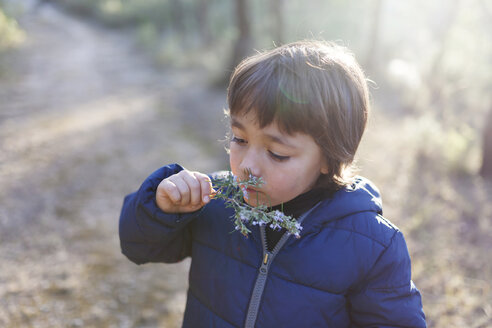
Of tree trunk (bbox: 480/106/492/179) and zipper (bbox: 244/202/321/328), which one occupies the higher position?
zipper (bbox: 244/202/321/328)

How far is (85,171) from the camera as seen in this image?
7.07 meters

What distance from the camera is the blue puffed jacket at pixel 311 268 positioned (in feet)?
5.27

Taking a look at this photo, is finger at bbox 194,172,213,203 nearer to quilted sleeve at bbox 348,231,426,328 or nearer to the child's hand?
the child's hand

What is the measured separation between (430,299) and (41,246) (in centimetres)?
452

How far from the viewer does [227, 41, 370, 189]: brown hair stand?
159 centimetres

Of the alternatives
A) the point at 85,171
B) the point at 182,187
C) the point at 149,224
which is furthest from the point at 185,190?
the point at 85,171

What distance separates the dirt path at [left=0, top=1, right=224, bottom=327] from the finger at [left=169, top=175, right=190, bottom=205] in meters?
2.54

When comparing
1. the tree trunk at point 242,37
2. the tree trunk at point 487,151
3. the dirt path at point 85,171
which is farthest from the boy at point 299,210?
the tree trunk at point 242,37

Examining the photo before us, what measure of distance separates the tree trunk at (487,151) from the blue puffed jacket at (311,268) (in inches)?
217

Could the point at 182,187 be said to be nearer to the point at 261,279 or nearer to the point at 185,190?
the point at 185,190

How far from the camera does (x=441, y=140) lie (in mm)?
7316

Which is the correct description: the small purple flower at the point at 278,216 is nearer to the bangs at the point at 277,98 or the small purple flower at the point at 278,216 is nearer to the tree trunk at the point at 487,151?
the bangs at the point at 277,98

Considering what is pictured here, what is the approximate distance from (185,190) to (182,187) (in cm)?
2

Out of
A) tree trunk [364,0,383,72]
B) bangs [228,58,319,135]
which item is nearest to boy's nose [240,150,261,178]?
bangs [228,58,319,135]
